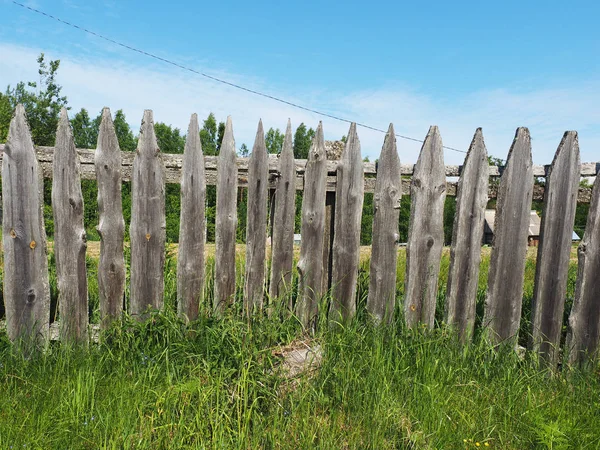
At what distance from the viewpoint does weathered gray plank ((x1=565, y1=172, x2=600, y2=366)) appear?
3.89 meters

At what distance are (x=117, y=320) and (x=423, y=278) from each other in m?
2.26

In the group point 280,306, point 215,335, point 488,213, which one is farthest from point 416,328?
point 488,213

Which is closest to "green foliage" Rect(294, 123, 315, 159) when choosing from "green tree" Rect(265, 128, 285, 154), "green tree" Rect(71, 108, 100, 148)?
"green tree" Rect(265, 128, 285, 154)

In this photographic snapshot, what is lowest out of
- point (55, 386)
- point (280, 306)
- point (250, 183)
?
point (55, 386)

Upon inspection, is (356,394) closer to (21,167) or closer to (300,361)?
(300,361)

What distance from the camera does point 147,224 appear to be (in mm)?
3568

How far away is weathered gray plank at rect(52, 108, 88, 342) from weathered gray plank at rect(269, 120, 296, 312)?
1.35 metres

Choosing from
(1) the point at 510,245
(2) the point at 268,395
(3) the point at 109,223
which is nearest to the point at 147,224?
(3) the point at 109,223

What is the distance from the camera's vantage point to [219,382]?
8.71 feet

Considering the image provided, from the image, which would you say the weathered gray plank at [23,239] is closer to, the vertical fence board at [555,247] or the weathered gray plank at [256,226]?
the weathered gray plank at [256,226]

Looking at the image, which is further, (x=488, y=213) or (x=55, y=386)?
(x=488, y=213)

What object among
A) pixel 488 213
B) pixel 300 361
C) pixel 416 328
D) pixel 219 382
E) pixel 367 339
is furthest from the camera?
pixel 488 213

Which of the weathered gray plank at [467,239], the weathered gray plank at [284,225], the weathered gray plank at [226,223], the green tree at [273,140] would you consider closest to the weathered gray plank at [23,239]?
the weathered gray plank at [226,223]

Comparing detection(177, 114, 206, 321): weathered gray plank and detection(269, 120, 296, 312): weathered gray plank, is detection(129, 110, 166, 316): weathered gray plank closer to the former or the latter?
detection(177, 114, 206, 321): weathered gray plank
